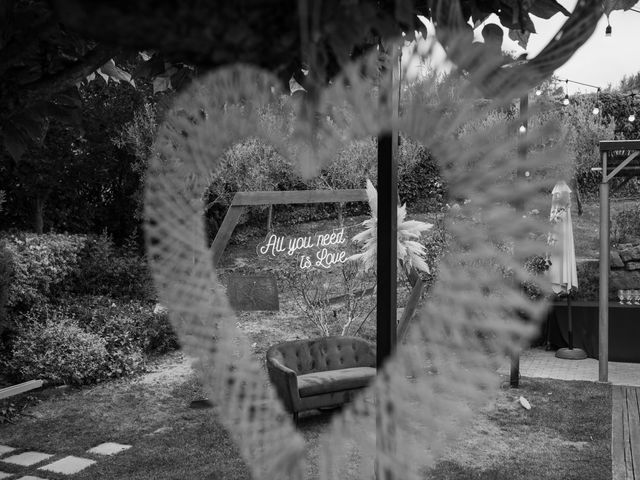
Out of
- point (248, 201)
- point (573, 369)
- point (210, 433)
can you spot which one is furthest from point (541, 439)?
point (248, 201)

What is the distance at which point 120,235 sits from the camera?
1054 cm

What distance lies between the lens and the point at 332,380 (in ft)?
18.0

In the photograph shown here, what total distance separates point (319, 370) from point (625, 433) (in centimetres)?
271

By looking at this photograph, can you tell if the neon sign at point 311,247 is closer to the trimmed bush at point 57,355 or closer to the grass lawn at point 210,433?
the grass lawn at point 210,433

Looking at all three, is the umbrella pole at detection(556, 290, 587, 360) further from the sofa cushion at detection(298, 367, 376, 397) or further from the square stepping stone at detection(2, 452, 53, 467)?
the square stepping stone at detection(2, 452, 53, 467)

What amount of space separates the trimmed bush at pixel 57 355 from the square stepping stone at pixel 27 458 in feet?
5.90

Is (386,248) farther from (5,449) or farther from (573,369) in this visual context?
(573,369)

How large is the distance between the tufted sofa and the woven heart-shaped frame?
4.36 m

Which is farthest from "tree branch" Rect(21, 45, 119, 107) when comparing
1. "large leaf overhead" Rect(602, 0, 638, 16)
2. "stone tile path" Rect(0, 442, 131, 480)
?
"stone tile path" Rect(0, 442, 131, 480)

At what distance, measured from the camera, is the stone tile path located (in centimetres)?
444

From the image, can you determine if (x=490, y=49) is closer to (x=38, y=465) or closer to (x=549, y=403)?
(x=38, y=465)

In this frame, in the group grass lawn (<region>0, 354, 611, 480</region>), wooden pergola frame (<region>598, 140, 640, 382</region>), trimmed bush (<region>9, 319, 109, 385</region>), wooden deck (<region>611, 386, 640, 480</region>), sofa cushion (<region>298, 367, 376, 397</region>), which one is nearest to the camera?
wooden deck (<region>611, 386, 640, 480</region>)

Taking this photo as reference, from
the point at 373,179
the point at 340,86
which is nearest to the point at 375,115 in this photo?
the point at 340,86

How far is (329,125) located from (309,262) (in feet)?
15.9
